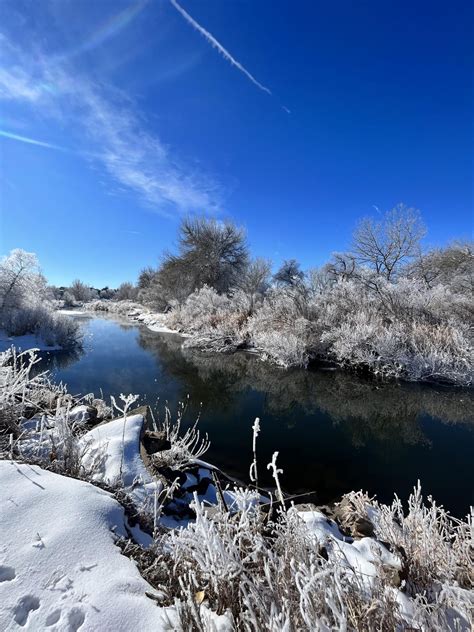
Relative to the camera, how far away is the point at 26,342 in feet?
44.1

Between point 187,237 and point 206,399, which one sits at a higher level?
point 187,237

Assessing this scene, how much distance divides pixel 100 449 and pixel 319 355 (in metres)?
9.81

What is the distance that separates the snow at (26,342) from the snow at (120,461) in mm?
12103

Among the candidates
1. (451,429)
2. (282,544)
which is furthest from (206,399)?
(282,544)

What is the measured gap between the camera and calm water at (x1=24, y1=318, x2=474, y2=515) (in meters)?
4.30

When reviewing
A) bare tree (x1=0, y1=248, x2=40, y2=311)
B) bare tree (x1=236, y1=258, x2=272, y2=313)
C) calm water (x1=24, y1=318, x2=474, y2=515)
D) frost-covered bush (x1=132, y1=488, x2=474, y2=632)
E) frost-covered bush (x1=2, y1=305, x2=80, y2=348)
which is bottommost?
calm water (x1=24, y1=318, x2=474, y2=515)

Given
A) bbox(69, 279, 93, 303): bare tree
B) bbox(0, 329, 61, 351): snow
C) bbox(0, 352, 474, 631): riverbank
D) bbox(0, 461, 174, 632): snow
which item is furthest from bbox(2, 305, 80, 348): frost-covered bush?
bbox(69, 279, 93, 303): bare tree

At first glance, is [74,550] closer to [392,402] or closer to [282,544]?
[282,544]

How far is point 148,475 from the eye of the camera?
2.93 m

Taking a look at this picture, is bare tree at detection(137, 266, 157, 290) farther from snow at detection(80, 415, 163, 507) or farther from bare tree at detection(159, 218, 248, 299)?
snow at detection(80, 415, 163, 507)

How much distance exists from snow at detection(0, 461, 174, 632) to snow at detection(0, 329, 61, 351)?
13587 millimetres

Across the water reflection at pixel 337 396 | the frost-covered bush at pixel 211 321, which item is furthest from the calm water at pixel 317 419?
the frost-covered bush at pixel 211 321

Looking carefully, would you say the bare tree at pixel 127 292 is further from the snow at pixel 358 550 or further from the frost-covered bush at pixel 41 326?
the snow at pixel 358 550

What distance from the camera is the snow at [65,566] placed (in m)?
1.18
